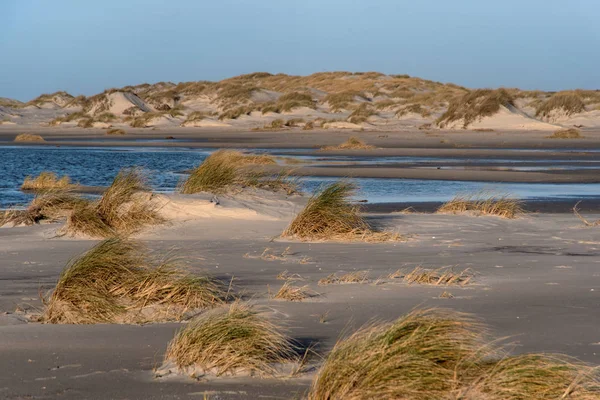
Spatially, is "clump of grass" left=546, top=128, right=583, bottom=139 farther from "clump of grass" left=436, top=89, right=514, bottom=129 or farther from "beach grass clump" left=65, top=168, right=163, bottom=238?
"beach grass clump" left=65, top=168, right=163, bottom=238

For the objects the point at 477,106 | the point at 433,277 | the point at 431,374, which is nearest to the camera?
the point at 431,374

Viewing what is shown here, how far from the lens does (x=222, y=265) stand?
8.26 meters

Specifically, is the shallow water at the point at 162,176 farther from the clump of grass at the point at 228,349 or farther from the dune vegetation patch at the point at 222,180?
the clump of grass at the point at 228,349

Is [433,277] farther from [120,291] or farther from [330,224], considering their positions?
[330,224]

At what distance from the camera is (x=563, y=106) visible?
46.2 metres

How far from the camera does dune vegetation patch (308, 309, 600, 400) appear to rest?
3.95 meters

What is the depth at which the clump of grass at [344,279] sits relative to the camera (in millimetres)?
7375

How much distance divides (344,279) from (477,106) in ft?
127

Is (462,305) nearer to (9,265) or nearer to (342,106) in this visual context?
(9,265)

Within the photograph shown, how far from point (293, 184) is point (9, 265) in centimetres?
724

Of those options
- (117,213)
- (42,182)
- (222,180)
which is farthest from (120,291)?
(42,182)

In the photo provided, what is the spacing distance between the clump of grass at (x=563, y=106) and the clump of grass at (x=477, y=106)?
1.78 meters

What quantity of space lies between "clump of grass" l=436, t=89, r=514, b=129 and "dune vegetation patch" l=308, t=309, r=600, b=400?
135 feet

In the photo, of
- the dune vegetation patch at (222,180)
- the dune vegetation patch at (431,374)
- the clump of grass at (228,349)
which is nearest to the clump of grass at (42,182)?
the dune vegetation patch at (222,180)
